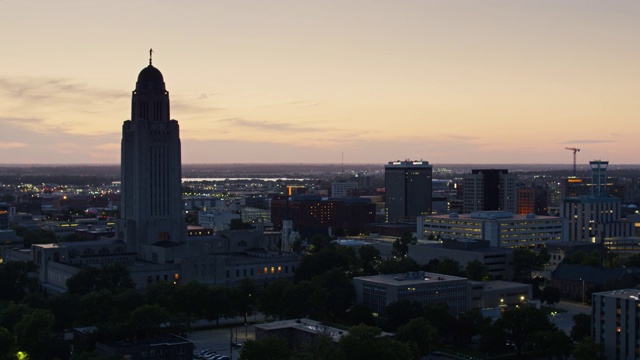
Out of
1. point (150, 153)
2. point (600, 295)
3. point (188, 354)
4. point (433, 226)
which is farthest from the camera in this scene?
point (433, 226)

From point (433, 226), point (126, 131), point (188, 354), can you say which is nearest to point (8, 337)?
point (188, 354)

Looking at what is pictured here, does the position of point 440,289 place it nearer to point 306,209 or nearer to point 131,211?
point 131,211

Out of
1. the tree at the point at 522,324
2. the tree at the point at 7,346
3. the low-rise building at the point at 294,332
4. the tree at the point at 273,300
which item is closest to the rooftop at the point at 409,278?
the tree at the point at 273,300

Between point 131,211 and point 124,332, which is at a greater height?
point 131,211

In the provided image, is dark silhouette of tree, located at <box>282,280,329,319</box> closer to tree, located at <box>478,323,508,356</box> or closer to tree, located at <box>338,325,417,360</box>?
tree, located at <box>478,323,508,356</box>

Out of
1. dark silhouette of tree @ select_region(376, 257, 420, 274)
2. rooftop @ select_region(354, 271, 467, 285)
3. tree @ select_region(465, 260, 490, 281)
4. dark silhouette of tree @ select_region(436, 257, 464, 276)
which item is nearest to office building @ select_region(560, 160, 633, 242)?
tree @ select_region(465, 260, 490, 281)

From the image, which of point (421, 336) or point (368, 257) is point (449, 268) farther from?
point (421, 336)
